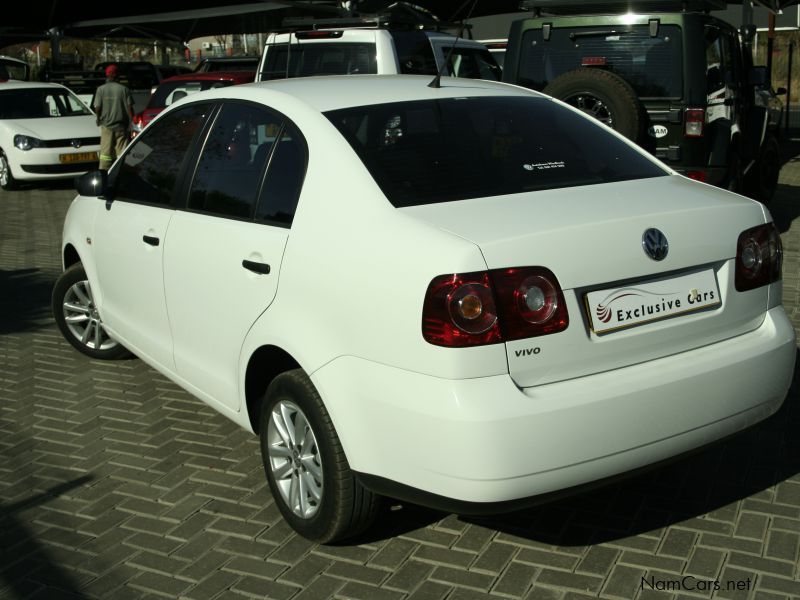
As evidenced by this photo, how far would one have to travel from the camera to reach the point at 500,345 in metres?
3.12

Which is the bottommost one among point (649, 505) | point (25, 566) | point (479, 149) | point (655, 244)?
point (649, 505)

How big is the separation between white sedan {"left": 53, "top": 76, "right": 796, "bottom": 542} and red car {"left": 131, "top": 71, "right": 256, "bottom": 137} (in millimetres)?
10685

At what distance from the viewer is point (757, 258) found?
12.1ft

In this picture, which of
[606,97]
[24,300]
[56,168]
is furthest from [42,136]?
[606,97]

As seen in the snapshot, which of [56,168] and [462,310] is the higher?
[462,310]

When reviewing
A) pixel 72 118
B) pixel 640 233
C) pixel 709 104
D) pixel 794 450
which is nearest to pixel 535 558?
pixel 640 233

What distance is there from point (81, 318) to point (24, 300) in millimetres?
2086

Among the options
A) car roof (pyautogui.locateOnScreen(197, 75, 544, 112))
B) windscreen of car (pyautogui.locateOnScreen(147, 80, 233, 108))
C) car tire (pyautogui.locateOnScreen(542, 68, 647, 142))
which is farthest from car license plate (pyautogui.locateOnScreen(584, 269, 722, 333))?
windscreen of car (pyautogui.locateOnScreen(147, 80, 233, 108))

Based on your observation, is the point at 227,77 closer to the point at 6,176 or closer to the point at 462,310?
the point at 6,176

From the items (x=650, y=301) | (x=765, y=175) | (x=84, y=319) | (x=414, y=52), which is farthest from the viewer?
(x=765, y=175)

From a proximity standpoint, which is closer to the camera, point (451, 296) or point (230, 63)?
point (451, 296)

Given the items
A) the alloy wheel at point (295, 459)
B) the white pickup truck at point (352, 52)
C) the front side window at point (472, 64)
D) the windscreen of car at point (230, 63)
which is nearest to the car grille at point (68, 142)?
the windscreen of car at point (230, 63)

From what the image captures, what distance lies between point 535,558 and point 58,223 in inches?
398

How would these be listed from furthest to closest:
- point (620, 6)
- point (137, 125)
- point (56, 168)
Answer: point (137, 125) < point (56, 168) < point (620, 6)
